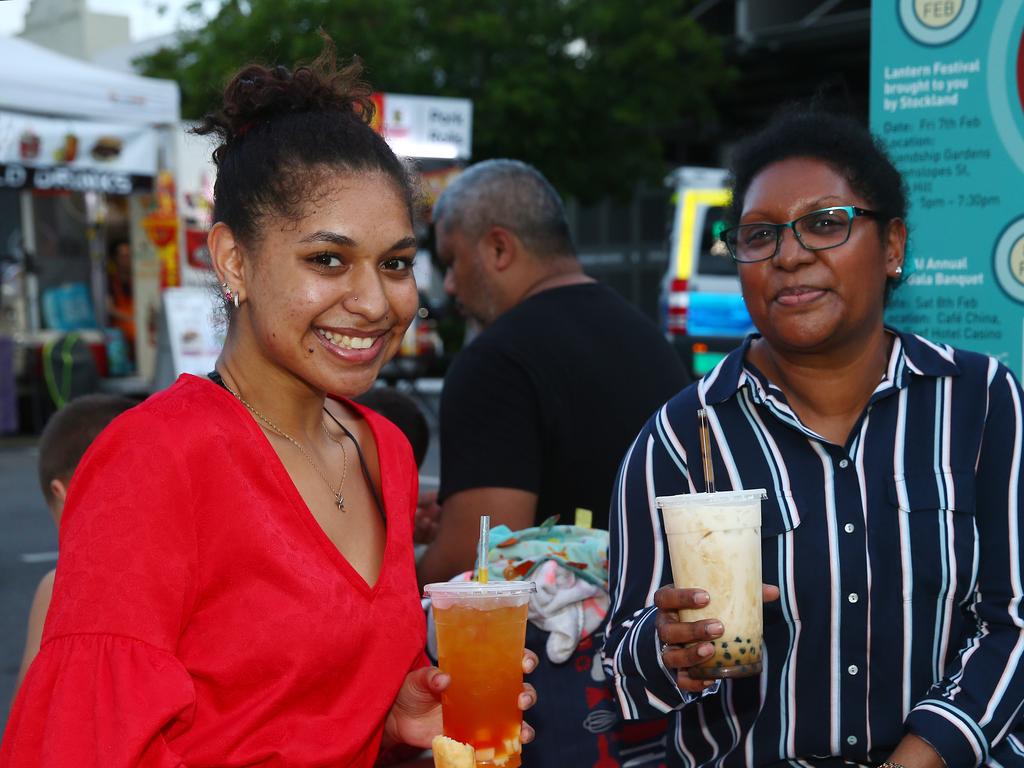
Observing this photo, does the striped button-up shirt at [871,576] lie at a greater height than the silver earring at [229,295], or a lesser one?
lesser

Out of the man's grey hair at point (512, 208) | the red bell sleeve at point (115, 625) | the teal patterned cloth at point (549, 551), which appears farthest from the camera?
the man's grey hair at point (512, 208)

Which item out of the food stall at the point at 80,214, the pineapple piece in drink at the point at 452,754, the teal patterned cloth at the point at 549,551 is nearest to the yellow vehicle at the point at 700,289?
the food stall at the point at 80,214

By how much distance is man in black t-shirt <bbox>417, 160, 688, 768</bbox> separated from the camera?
323 cm

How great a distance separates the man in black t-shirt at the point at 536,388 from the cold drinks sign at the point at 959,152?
0.87 m

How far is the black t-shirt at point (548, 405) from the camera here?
10.7 ft

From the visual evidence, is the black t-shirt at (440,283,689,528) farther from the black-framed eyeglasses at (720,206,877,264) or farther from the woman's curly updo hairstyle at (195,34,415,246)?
the woman's curly updo hairstyle at (195,34,415,246)

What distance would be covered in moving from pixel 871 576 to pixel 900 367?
0.43 meters

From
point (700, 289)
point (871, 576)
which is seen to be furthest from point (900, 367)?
point (700, 289)

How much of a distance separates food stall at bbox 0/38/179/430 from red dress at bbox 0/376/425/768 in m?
8.88

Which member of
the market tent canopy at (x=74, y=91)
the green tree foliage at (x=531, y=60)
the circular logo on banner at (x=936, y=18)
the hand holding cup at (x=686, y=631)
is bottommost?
→ the hand holding cup at (x=686, y=631)

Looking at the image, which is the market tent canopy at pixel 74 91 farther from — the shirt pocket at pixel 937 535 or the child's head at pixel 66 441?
the shirt pocket at pixel 937 535

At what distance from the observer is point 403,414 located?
4.33m

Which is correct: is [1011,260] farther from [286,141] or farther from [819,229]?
[286,141]

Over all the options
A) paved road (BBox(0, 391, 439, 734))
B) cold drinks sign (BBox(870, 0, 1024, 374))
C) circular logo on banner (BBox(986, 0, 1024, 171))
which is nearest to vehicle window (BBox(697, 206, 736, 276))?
paved road (BBox(0, 391, 439, 734))
